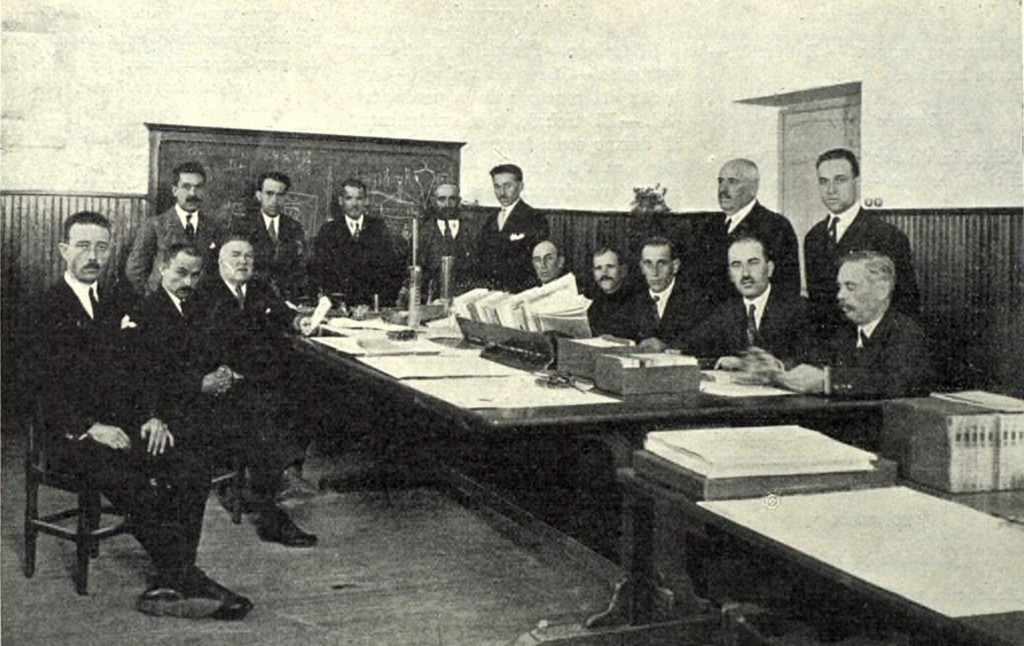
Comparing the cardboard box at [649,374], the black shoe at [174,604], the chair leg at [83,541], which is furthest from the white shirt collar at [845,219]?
the chair leg at [83,541]

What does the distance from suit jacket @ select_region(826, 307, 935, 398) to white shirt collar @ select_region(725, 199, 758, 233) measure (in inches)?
63.8

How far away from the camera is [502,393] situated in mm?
2037

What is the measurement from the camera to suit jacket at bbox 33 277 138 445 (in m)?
2.50

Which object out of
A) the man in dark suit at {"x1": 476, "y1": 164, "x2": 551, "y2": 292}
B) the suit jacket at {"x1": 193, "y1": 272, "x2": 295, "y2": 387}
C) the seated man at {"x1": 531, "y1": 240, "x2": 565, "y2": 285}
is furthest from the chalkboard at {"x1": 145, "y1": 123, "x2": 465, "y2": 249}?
the suit jacket at {"x1": 193, "y1": 272, "x2": 295, "y2": 387}

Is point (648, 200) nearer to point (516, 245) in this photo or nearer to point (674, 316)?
point (516, 245)

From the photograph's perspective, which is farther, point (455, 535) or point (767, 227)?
point (767, 227)

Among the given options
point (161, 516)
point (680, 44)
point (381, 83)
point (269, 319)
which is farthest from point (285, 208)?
point (161, 516)

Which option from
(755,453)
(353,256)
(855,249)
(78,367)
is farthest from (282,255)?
(755,453)

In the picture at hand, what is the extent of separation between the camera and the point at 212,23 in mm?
5855

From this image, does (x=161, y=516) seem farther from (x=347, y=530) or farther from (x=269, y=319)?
(x=269, y=319)

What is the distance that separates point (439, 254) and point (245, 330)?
2.46 meters

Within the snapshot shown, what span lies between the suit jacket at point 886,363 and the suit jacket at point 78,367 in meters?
1.74

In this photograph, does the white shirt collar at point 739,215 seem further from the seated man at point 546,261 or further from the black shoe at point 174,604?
the black shoe at point 174,604

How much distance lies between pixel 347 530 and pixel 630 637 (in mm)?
1389
